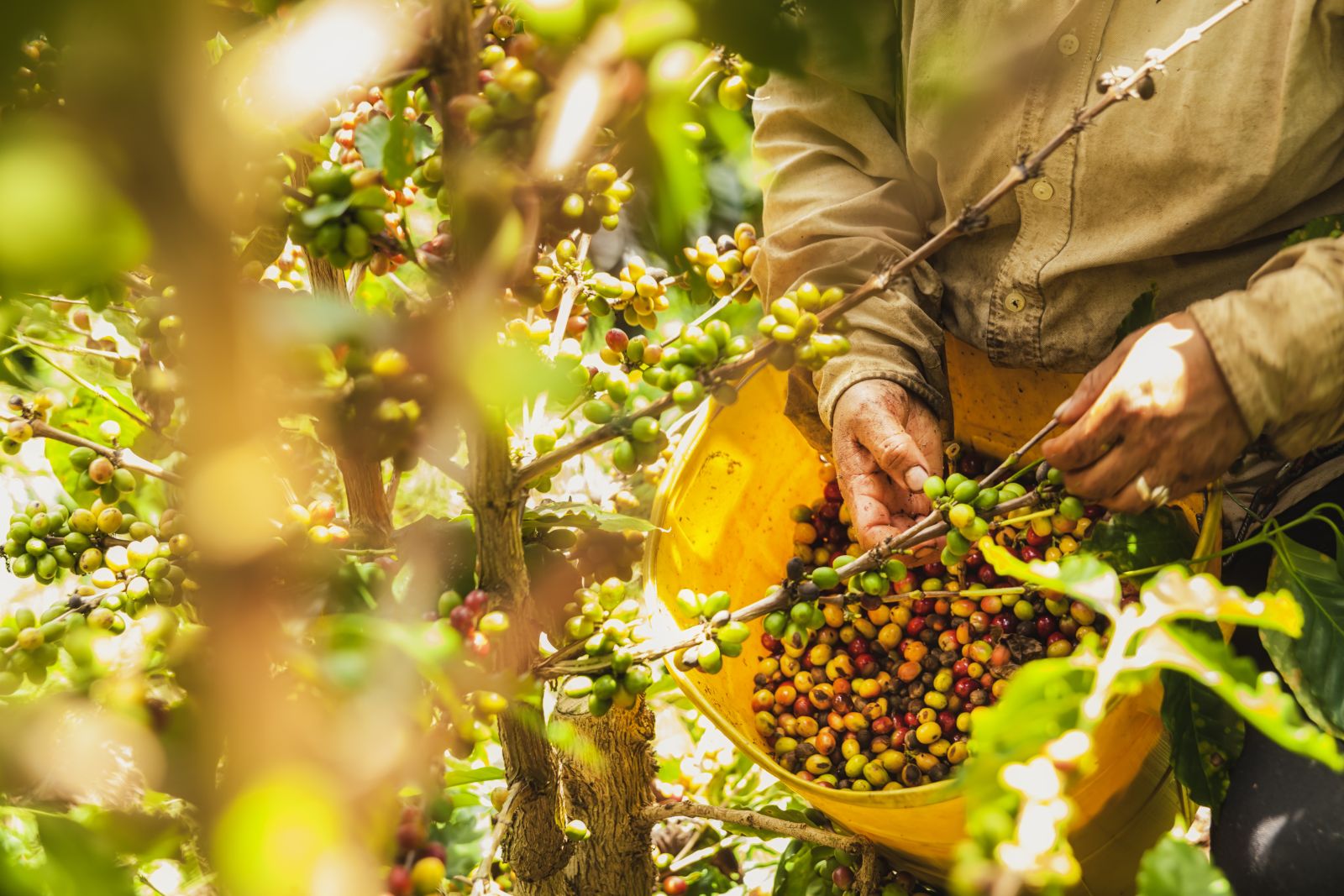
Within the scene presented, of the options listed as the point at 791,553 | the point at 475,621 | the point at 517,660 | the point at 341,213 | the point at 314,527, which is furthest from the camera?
the point at 791,553

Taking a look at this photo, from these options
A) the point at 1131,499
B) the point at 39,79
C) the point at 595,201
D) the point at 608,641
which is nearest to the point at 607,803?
the point at 608,641

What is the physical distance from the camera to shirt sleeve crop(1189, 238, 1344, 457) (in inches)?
44.1

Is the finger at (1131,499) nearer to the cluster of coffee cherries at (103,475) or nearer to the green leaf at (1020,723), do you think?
the green leaf at (1020,723)

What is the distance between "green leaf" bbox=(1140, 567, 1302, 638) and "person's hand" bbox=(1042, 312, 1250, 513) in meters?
0.48

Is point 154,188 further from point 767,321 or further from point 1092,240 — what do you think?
point 1092,240

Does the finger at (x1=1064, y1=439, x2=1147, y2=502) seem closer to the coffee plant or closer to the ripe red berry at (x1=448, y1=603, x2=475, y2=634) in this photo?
the coffee plant

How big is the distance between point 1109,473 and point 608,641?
60 centimetres

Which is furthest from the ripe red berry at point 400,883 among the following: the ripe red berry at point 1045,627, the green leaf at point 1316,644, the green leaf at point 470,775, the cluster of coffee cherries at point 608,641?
the ripe red berry at point 1045,627

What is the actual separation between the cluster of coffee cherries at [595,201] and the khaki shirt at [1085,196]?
0.32 meters

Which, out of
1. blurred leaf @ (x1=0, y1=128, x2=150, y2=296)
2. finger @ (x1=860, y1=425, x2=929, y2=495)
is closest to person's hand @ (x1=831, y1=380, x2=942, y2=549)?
finger @ (x1=860, y1=425, x2=929, y2=495)

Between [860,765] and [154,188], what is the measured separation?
4.77 ft

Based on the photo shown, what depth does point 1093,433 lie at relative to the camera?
1136 millimetres

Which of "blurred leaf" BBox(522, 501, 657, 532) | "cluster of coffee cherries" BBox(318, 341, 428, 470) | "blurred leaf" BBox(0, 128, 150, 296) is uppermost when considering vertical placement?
"blurred leaf" BBox(522, 501, 657, 532)

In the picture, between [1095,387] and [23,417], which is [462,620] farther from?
[1095,387]
